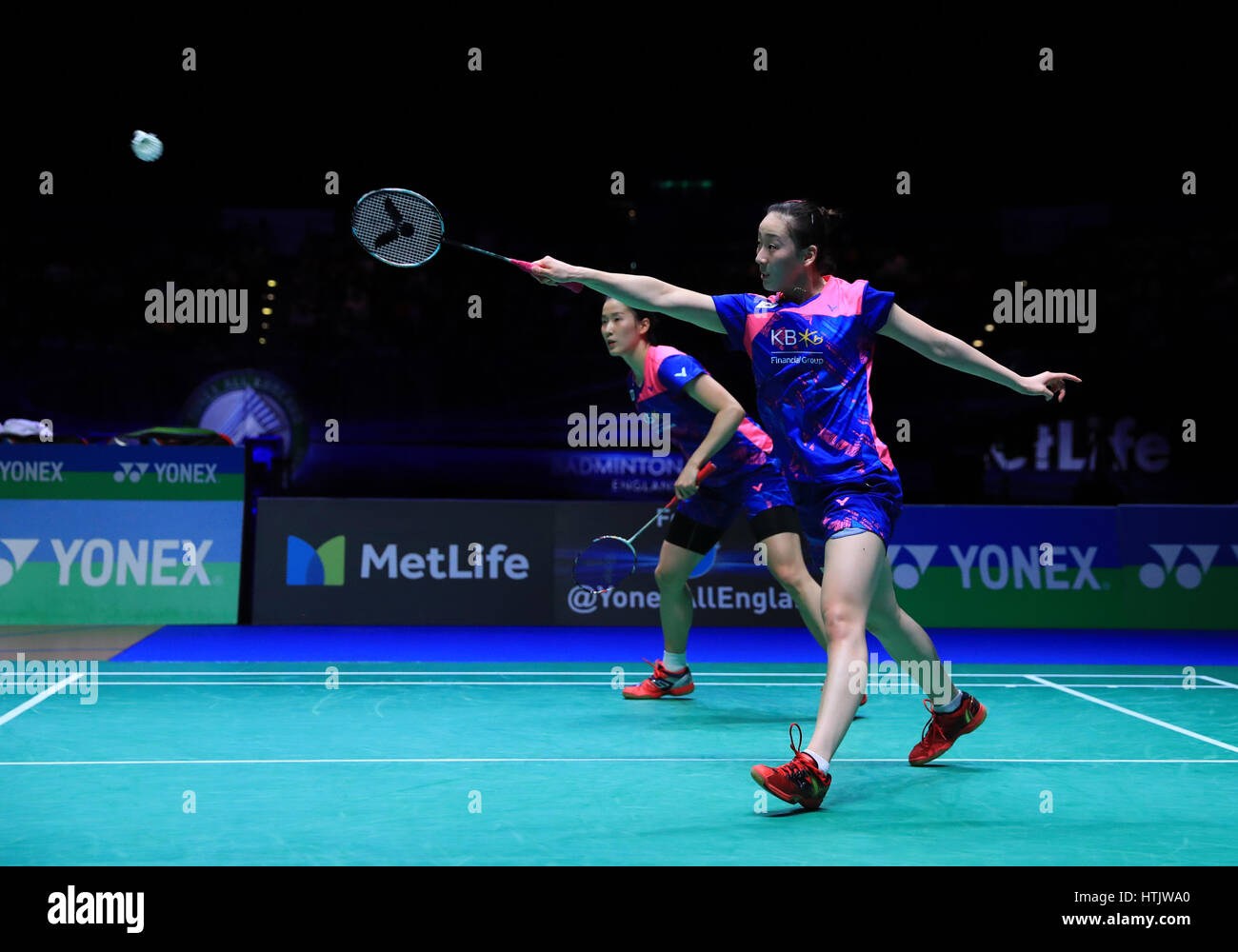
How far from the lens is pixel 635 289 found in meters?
3.94

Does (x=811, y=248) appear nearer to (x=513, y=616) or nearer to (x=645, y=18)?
(x=513, y=616)

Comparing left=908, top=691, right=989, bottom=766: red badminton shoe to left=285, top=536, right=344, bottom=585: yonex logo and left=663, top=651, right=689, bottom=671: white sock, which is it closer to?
left=663, top=651, right=689, bottom=671: white sock

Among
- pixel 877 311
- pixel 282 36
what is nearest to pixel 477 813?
pixel 877 311

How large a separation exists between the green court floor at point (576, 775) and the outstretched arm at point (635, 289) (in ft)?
4.81

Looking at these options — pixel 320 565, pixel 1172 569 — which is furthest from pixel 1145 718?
pixel 320 565

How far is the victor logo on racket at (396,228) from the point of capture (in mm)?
5105

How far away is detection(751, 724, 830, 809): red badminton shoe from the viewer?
137 inches

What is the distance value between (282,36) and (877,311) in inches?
343

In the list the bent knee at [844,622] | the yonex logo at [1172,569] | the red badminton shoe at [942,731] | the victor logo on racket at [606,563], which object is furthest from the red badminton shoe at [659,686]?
the yonex logo at [1172,569]

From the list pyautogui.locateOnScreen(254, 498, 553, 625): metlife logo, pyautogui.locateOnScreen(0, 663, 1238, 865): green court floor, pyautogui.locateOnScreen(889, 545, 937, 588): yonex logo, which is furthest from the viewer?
pyautogui.locateOnScreen(889, 545, 937, 588): yonex logo

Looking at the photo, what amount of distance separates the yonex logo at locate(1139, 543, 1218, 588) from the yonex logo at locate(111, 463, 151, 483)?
6852 millimetres

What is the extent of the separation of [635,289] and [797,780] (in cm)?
152

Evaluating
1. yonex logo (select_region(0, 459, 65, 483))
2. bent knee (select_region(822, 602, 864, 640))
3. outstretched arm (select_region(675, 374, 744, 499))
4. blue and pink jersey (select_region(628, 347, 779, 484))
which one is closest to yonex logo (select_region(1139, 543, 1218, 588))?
blue and pink jersey (select_region(628, 347, 779, 484))

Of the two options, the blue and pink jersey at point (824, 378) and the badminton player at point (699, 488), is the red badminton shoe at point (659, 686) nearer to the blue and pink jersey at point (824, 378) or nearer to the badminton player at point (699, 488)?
the badminton player at point (699, 488)
